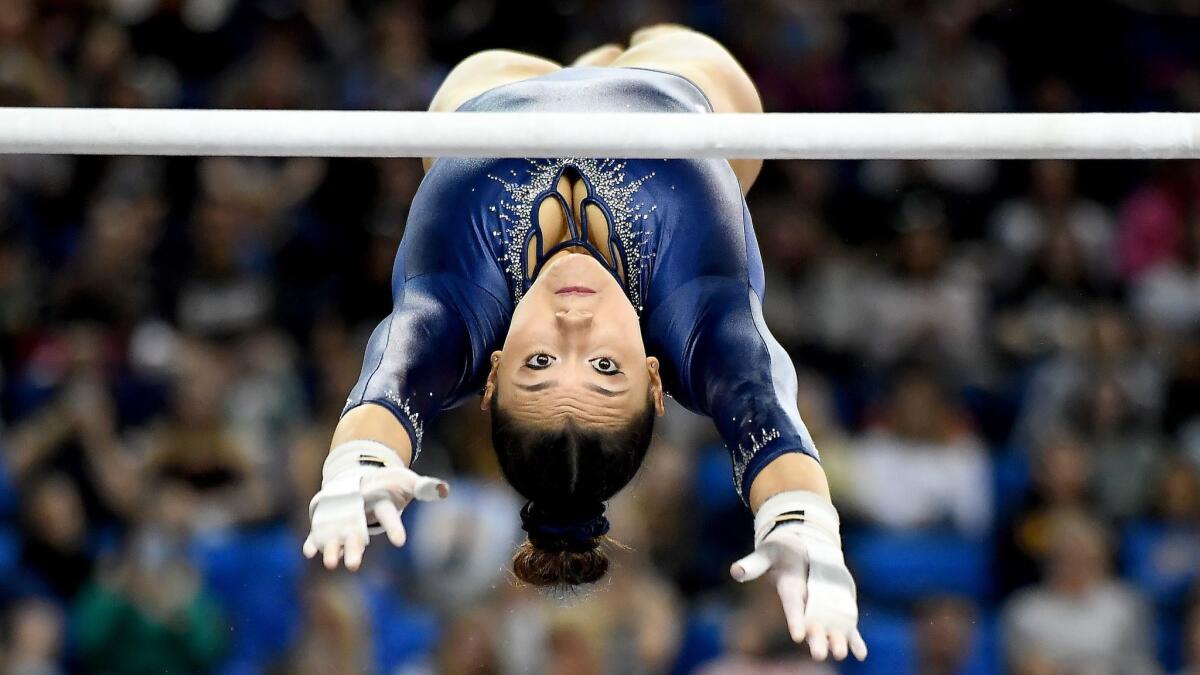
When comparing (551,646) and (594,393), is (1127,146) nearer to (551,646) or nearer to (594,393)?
(594,393)

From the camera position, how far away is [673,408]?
469cm

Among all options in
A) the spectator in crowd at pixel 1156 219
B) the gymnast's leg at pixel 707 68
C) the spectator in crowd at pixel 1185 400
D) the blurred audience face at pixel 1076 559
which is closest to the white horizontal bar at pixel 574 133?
the gymnast's leg at pixel 707 68

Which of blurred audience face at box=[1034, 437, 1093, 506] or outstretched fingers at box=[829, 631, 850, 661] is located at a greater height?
blurred audience face at box=[1034, 437, 1093, 506]

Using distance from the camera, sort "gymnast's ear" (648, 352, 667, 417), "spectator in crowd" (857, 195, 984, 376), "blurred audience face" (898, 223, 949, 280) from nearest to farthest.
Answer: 1. "gymnast's ear" (648, 352, 667, 417)
2. "spectator in crowd" (857, 195, 984, 376)
3. "blurred audience face" (898, 223, 949, 280)

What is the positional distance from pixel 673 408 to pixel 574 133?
259 centimetres

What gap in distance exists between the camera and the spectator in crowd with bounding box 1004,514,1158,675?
443 centimetres

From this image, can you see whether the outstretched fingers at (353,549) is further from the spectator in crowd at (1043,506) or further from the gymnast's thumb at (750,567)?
the spectator in crowd at (1043,506)

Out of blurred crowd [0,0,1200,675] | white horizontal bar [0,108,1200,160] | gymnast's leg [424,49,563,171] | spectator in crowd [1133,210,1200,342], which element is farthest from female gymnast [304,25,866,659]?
spectator in crowd [1133,210,1200,342]

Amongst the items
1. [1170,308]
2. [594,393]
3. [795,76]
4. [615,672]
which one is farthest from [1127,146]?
[795,76]

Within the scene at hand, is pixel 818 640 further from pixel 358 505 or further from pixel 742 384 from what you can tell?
pixel 358 505

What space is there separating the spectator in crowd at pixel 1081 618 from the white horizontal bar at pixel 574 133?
2529 millimetres

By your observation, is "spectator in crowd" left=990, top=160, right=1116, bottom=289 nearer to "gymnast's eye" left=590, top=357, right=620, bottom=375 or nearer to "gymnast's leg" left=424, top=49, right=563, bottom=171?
"gymnast's leg" left=424, top=49, right=563, bottom=171

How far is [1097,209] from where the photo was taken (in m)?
5.22

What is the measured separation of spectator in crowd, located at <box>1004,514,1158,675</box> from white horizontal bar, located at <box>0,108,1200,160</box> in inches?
99.6
